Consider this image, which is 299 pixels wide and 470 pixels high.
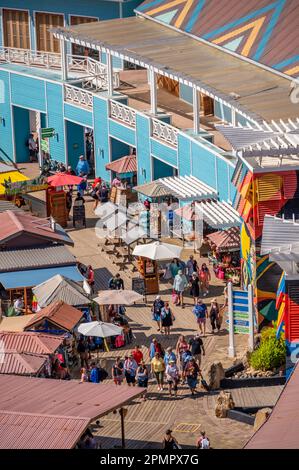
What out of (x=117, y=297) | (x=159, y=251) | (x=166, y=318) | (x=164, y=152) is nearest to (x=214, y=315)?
(x=166, y=318)

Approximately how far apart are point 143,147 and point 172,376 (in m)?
19.6

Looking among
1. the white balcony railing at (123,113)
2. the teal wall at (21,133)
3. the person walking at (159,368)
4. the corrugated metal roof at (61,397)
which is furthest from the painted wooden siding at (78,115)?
the corrugated metal roof at (61,397)

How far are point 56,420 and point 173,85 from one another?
110ft

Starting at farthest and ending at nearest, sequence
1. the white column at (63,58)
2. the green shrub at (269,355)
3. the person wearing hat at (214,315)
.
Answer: the white column at (63,58)
the person wearing hat at (214,315)
the green shrub at (269,355)

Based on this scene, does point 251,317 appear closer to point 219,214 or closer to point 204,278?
point 204,278

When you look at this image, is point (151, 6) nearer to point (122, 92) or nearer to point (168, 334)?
point (122, 92)

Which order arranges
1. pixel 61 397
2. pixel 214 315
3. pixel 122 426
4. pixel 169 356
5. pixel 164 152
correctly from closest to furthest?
pixel 61 397 < pixel 122 426 < pixel 169 356 < pixel 214 315 < pixel 164 152

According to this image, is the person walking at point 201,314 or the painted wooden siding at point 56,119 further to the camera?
the painted wooden siding at point 56,119

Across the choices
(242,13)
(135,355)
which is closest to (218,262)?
(135,355)

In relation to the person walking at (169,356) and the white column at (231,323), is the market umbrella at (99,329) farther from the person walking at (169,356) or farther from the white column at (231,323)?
the white column at (231,323)

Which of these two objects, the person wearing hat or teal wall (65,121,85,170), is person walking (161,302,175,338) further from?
teal wall (65,121,85,170)

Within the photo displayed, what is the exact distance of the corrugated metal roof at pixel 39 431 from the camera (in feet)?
110

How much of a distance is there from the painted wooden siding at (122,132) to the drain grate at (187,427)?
74.7ft

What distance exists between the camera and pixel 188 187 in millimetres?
55000
